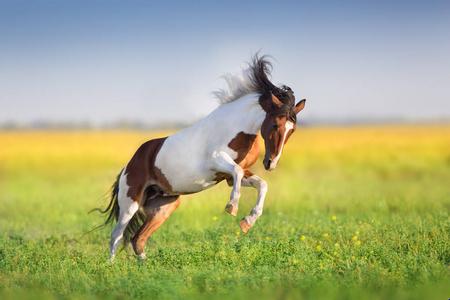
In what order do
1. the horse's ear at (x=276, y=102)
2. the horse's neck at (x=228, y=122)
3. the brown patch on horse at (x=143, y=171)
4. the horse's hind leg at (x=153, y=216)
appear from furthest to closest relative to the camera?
the horse's hind leg at (x=153, y=216)
the brown patch on horse at (x=143, y=171)
the horse's neck at (x=228, y=122)
the horse's ear at (x=276, y=102)

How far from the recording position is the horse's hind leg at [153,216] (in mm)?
10555

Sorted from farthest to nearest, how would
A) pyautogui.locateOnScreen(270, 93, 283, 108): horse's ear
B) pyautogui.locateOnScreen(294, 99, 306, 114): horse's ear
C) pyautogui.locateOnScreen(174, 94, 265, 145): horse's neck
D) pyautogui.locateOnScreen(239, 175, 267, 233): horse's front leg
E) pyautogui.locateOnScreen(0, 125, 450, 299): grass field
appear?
pyautogui.locateOnScreen(174, 94, 265, 145): horse's neck < pyautogui.locateOnScreen(294, 99, 306, 114): horse's ear < pyautogui.locateOnScreen(270, 93, 283, 108): horse's ear < pyautogui.locateOnScreen(239, 175, 267, 233): horse's front leg < pyautogui.locateOnScreen(0, 125, 450, 299): grass field

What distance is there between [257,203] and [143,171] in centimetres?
203

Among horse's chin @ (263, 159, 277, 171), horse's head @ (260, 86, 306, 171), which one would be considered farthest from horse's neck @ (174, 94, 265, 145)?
horse's chin @ (263, 159, 277, 171)

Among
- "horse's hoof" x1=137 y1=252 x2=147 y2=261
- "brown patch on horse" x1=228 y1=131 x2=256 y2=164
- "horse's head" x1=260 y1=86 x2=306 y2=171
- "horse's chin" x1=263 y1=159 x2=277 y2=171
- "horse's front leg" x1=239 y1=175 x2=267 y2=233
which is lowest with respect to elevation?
"horse's hoof" x1=137 y1=252 x2=147 y2=261

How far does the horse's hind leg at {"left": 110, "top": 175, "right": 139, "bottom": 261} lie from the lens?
10.6 metres

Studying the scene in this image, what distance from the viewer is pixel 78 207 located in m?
18.5

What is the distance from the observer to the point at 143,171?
1051 centimetres

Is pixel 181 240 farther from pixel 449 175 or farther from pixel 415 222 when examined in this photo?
pixel 449 175

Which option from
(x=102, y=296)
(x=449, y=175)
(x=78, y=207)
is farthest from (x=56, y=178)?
(x=102, y=296)

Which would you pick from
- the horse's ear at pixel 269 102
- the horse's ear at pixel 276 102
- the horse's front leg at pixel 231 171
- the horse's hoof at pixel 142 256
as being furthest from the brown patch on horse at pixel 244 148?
the horse's hoof at pixel 142 256

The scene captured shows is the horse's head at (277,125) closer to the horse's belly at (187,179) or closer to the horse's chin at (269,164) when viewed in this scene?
the horse's chin at (269,164)

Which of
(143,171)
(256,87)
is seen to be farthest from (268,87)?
(143,171)

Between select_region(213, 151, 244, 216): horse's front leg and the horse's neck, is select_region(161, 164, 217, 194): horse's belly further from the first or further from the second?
the horse's neck
